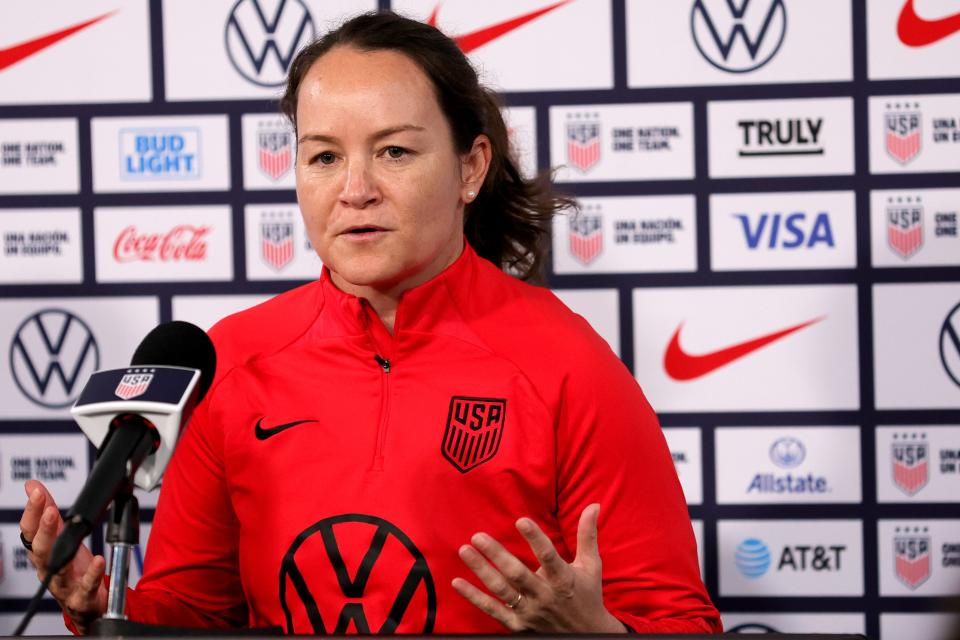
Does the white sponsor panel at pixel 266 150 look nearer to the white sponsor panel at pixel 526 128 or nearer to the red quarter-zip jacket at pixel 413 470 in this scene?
the white sponsor panel at pixel 526 128

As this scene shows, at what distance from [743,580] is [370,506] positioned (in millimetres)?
838

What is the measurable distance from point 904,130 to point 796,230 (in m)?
0.23

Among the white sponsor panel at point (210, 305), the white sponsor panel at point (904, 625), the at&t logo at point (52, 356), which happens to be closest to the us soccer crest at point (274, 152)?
the white sponsor panel at point (210, 305)

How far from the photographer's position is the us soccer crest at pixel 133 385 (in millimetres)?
781

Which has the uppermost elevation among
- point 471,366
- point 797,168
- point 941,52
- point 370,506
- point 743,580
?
point 941,52

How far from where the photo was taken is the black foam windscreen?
883mm

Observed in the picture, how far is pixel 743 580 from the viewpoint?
1.78m

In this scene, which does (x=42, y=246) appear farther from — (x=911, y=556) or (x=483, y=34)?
(x=911, y=556)

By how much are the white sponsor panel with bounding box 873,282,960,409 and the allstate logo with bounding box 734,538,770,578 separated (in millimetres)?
300

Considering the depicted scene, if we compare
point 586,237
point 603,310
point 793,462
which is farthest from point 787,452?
point 586,237

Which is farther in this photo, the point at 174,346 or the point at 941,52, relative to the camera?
the point at 941,52

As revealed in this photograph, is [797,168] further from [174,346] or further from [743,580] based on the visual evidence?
[174,346]

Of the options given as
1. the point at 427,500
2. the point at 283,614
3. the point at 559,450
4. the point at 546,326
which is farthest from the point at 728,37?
the point at 283,614

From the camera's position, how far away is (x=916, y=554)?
5.79 feet
